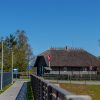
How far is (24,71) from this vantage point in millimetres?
119375

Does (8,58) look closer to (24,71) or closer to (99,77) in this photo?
(99,77)

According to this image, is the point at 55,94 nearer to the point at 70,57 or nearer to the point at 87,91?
the point at 87,91

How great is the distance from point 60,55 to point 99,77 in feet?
62.5

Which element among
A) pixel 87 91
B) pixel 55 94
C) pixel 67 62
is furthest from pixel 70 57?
pixel 55 94

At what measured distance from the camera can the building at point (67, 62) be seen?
10069 cm

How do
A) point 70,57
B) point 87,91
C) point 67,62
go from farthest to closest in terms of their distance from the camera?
point 70,57, point 67,62, point 87,91

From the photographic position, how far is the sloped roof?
102 metres

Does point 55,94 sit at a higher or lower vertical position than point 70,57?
lower

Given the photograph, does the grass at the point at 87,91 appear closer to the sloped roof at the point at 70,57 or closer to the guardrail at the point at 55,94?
the guardrail at the point at 55,94

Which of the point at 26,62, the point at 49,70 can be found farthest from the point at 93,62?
the point at 26,62

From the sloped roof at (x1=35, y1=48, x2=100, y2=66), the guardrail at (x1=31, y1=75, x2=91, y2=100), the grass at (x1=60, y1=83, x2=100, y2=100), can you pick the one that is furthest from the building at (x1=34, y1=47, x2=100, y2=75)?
the guardrail at (x1=31, y1=75, x2=91, y2=100)

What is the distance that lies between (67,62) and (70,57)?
2.12 meters

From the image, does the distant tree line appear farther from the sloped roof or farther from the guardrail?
the guardrail

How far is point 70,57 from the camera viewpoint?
4060 inches
